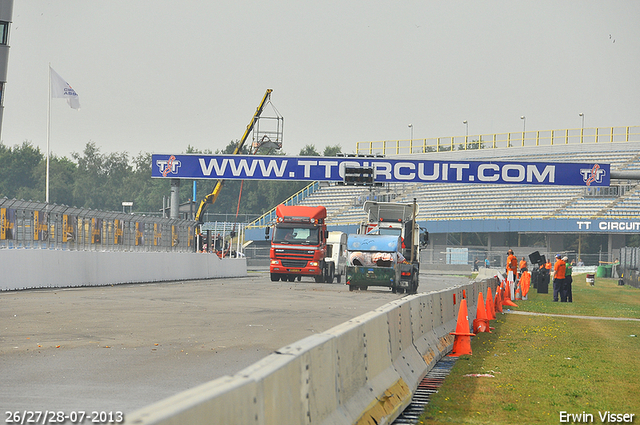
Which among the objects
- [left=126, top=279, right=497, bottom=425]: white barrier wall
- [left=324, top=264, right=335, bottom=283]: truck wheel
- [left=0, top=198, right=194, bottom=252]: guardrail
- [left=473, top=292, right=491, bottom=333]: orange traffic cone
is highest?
[left=0, top=198, right=194, bottom=252]: guardrail

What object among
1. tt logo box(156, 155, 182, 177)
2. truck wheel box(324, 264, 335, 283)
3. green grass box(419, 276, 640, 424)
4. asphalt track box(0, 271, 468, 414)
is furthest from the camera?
tt logo box(156, 155, 182, 177)

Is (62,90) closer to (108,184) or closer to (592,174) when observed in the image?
(592,174)

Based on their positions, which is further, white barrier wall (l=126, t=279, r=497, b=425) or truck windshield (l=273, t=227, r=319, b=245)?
truck windshield (l=273, t=227, r=319, b=245)

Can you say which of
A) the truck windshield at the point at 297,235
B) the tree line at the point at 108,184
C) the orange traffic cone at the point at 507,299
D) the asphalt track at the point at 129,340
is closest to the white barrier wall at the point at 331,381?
the asphalt track at the point at 129,340

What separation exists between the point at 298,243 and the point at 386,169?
10035 millimetres

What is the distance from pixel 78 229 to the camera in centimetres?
2822

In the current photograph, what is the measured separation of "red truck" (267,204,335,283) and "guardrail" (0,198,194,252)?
467 centimetres

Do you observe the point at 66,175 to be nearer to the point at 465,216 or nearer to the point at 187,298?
the point at 465,216

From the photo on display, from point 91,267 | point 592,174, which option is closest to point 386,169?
point 592,174

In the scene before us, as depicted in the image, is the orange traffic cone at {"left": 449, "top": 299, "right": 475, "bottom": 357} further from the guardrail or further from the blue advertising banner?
the blue advertising banner

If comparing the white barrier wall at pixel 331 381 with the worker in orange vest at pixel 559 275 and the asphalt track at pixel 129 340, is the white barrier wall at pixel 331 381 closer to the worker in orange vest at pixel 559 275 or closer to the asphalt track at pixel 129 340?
the asphalt track at pixel 129 340

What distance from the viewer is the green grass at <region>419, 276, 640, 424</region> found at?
856 cm

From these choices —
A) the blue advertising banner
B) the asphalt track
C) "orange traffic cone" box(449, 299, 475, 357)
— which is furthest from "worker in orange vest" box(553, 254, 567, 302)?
the blue advertising banner

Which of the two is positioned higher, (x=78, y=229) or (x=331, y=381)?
(x=78, y=229)
